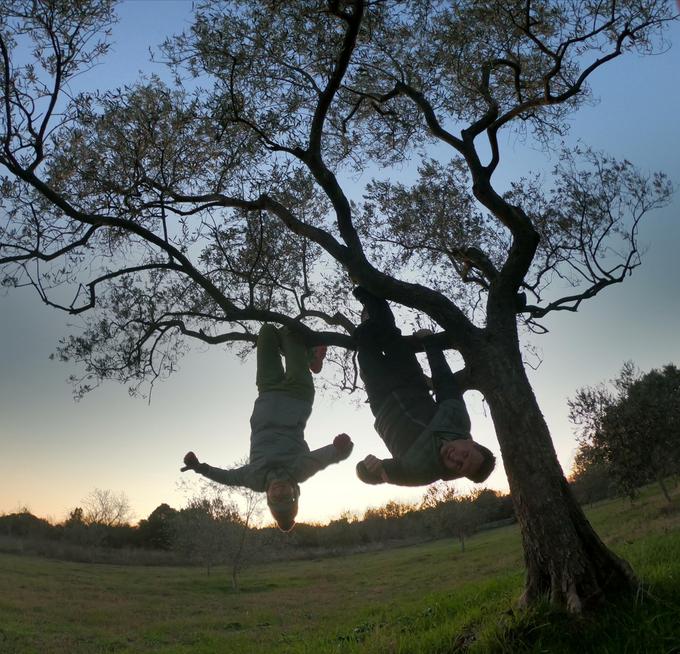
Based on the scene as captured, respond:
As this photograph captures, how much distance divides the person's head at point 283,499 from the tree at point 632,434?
30.9 metres

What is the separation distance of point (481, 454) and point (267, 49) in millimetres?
7729

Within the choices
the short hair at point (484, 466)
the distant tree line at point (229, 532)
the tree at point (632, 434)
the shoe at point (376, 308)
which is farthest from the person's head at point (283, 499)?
the distant tree line at point (229, 532)

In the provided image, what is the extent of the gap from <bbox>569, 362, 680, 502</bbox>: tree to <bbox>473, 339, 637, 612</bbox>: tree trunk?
2917cm

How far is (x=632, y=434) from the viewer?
3175cm

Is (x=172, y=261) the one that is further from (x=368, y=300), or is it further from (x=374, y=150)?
(x=374, y=150)

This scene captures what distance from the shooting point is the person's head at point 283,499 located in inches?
240

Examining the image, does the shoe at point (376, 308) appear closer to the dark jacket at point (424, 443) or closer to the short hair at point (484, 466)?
the dark jacket at point (424, 443)

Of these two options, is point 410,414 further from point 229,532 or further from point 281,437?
point 229,532

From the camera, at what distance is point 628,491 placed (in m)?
32.5

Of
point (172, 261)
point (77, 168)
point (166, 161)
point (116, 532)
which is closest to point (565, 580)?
point (172, 261)

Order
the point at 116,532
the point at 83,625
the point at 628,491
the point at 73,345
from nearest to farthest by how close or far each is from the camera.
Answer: the point at 73,345, the point at 83,625, the point at 628,491, the point at 116,532

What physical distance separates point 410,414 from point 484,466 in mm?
948

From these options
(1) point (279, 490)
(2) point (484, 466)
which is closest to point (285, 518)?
(1) point (279, 490)

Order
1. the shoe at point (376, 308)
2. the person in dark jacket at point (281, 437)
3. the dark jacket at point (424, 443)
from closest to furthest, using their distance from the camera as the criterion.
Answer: the dark jacket at point (424, 443) < the person in dark jacket at point (281, 437) < the shoe at point (376, 308)
